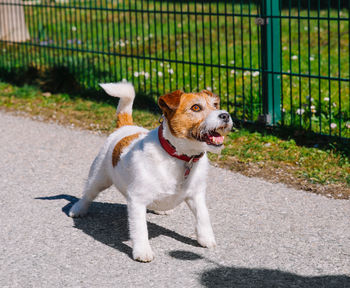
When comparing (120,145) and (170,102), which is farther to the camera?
(120,145)

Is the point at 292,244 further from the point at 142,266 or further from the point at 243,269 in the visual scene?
the point at 142,266

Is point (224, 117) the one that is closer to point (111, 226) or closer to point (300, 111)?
point (111, 226)

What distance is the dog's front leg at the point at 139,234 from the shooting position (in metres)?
3.74

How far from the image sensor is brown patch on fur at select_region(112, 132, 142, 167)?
4.10 m

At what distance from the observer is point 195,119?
3660mm

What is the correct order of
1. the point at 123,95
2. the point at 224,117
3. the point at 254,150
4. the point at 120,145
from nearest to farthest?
the point at 224,117 → the point at 120,145 → the point at 123,95 → the point at 254,150

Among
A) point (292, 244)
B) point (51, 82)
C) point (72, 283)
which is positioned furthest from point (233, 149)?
point (51, 82)

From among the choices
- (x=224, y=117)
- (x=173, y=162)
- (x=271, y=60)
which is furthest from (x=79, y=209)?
(x=271, y=60)

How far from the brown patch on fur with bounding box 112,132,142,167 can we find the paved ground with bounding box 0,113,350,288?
22.1 inches

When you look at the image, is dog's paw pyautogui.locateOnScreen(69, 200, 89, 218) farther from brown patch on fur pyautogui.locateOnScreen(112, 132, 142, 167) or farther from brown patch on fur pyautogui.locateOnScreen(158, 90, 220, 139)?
brown patch on fur pyautogui.locateOnScreen(158, 90, 220, 139)

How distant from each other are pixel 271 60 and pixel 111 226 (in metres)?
2.98

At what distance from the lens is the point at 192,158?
12.6ft

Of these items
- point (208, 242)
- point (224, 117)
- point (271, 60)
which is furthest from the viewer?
point (271, 60)

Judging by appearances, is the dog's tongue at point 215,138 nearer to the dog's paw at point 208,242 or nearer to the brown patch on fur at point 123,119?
the dog's paw at point 208,242
